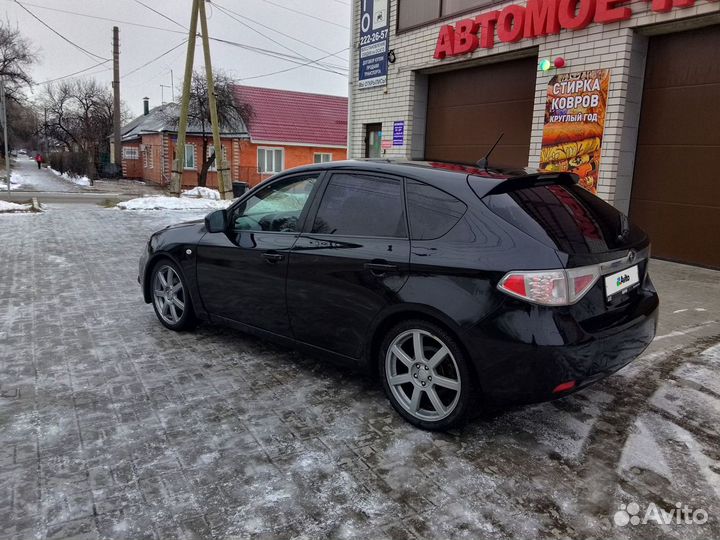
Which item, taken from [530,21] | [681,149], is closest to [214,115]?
[530,21]

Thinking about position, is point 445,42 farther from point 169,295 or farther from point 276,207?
point 169,295

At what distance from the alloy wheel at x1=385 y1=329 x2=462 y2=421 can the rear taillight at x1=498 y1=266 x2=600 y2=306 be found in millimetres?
521

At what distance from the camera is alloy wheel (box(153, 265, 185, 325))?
16.8 feet

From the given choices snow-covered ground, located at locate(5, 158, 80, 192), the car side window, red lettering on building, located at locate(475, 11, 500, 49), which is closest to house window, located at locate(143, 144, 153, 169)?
snow-covered ground, located at locate(5, 158, 80, 192)

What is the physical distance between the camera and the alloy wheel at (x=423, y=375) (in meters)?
3.22

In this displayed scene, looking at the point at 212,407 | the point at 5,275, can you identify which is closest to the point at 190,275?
the point at 212,407

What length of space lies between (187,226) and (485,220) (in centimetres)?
298

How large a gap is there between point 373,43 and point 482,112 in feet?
12.2

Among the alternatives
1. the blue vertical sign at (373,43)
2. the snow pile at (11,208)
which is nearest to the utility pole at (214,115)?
the snow pile at (11,208)

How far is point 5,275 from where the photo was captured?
746 cm

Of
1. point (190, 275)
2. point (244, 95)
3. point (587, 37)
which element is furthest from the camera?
point (244, 95)

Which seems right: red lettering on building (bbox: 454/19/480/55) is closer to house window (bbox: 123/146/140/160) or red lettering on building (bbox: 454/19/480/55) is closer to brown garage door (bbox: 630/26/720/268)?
brown garage door (bbox: 630/26/720/268)

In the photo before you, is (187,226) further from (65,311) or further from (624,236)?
(624,236)

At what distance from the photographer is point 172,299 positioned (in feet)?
17.0
